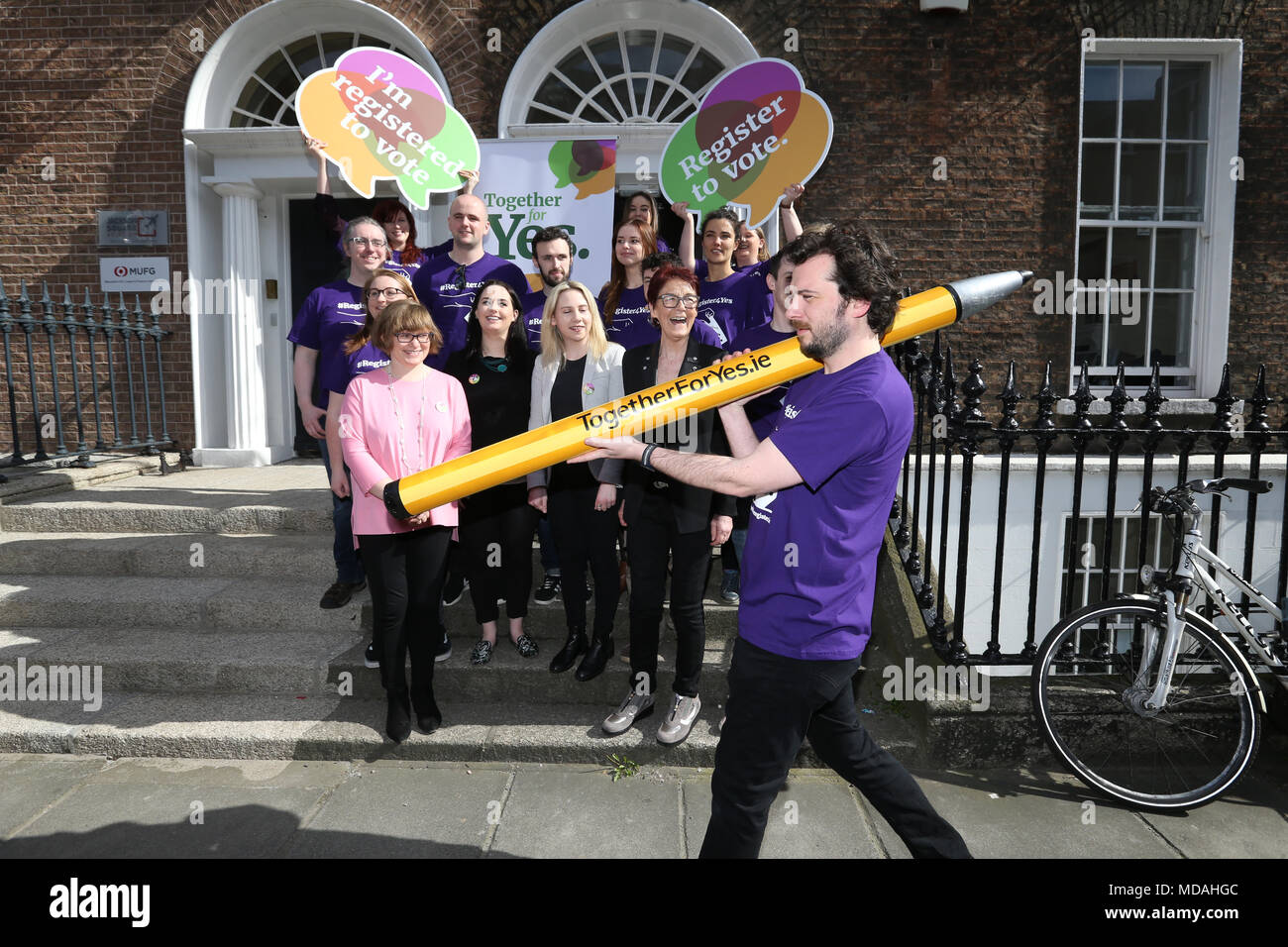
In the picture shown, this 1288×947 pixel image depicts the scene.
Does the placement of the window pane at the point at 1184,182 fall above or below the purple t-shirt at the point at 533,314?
above

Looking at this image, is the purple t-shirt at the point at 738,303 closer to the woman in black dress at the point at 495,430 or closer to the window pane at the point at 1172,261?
the woman in black dress at the point at 495,430

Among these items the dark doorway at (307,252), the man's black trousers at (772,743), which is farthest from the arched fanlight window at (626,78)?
the man's black trousers at (772,743)

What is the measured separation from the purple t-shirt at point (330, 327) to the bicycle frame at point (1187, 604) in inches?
160

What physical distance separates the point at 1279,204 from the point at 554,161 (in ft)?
22.3

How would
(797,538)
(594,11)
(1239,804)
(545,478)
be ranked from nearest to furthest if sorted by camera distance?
(797,538), (1239,804), (545,478), (594,11)

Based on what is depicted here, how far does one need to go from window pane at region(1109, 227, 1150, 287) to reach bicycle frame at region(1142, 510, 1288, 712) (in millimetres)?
5203

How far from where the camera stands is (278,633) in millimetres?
4500

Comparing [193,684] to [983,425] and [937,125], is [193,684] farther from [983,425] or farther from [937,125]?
[937,125]

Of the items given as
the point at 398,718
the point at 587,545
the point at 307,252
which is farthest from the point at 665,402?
the point at 307,252

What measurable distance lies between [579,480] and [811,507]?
1.92 meters

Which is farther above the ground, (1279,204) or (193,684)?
(1279,204)

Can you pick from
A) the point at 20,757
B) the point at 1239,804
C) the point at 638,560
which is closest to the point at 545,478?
the point at 638,560

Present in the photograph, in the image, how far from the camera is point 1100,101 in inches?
306

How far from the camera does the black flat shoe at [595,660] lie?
3.91 metres
